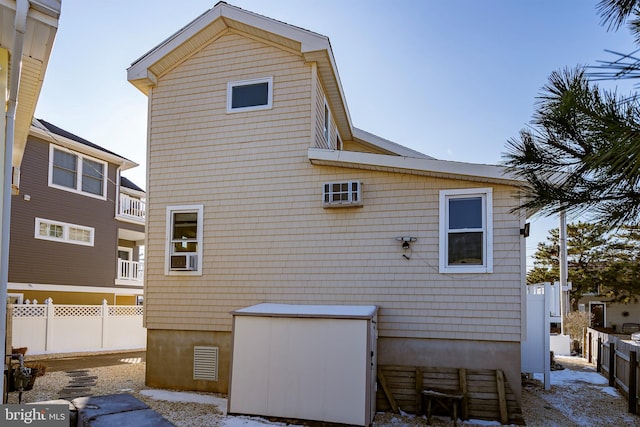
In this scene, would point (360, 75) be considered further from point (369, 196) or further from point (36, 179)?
point (36, 179)

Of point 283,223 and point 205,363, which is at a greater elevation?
point 283,223

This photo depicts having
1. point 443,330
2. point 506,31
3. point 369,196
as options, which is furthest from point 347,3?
point 443,330

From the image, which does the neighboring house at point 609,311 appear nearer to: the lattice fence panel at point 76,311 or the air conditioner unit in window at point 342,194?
the air conditioner unit in window at point 342,194

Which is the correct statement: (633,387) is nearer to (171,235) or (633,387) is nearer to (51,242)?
(171,235)

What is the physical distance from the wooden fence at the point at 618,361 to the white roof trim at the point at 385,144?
5896 millimetres

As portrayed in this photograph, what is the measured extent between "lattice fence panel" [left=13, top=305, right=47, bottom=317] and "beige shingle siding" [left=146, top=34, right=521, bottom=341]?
6743mm

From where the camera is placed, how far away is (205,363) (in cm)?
861

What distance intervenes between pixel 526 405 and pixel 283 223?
16.9ft

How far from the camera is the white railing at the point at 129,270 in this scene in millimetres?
19038

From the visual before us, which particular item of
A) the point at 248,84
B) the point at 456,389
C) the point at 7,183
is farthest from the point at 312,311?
the point at 248,84

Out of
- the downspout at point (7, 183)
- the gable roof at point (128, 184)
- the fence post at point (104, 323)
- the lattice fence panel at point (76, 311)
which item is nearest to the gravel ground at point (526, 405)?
the downspout at point (7, 183)

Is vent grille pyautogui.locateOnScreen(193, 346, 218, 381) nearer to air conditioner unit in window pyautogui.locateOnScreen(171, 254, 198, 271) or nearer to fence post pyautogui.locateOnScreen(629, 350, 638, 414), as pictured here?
air conditioner unit in window pyautogui.locateOnScreen(171, 254, 198, 271)

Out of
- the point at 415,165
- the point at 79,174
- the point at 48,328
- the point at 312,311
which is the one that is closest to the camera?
the point at 312,311

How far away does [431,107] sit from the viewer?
42.3 ft
